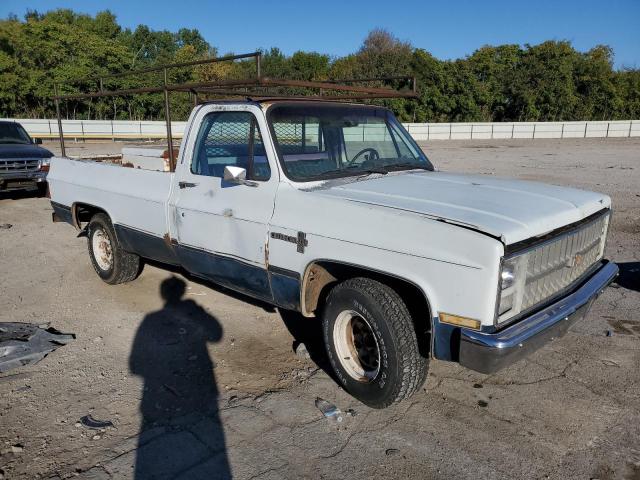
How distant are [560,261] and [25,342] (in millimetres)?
4153

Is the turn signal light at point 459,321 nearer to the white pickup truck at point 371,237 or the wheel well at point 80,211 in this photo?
the white pickup truck at point 371,237

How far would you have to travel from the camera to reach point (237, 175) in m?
3.55

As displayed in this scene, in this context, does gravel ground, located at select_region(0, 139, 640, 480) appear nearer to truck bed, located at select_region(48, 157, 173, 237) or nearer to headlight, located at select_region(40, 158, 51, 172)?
truck bed, located at select_region(48, 157, 173, 237)

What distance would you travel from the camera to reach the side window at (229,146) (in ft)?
12.5

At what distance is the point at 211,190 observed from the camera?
410cm

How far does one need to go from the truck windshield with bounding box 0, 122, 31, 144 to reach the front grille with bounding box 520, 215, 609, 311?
12.6 meters

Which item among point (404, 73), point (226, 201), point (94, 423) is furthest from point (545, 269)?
point (404, 73)

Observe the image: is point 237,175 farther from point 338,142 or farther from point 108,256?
point 108,256

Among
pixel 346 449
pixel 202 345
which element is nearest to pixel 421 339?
pixel 346 449

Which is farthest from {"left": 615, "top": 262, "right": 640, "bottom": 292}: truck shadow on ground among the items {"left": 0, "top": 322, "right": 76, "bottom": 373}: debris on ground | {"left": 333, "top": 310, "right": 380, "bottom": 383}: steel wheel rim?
{"left": 0, "top": 322, "right": 76, "bottom": 373}: debris on ground

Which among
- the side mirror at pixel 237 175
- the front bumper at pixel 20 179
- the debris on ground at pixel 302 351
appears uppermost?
the side mirror at pixel 237 175

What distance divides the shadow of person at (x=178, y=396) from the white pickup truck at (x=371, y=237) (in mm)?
622

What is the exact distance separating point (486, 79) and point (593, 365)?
5296 cm

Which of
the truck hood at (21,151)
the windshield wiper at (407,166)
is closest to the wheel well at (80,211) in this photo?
the windshield wiper at (407,166)
